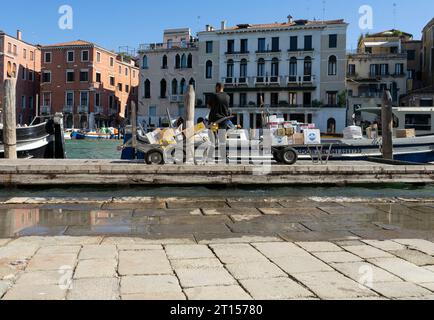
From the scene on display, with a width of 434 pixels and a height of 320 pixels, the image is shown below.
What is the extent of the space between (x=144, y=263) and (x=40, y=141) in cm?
1473

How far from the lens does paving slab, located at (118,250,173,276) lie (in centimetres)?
362

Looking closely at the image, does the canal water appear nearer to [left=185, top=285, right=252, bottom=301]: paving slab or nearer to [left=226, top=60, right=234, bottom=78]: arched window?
[left=226, top=60, right=234, bottom=78]: arched window

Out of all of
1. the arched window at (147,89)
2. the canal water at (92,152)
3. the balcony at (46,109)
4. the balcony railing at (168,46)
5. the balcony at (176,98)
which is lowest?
the canal water at (92,152)

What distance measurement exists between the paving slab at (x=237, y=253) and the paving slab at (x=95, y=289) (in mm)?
1050

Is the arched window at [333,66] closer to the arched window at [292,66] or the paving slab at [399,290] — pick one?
the arched window at [292,66]

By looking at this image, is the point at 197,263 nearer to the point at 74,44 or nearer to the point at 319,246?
the point at 319,246

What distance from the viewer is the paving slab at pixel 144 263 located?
11.9ft

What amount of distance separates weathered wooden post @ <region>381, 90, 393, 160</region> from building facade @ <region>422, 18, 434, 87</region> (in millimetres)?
37191

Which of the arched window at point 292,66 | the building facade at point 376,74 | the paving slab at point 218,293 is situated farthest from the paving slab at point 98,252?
the arched window at point 292,66

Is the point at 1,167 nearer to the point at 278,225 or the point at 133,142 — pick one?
the point at 133,142

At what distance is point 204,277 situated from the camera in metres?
3.52

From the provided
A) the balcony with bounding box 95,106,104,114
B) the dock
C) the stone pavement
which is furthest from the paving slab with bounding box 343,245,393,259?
the balcony with bounding box 95,106,104,114

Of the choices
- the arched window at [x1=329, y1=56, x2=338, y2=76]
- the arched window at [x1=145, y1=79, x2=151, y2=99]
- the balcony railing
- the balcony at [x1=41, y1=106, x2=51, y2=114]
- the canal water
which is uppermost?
the balcony railing

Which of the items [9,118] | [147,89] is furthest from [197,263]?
[147,89]
